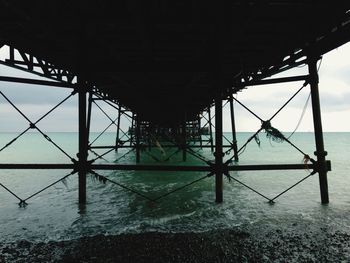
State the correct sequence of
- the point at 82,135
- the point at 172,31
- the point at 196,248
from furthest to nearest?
the point at 82,135, the point at 172,31, the point at 196,248

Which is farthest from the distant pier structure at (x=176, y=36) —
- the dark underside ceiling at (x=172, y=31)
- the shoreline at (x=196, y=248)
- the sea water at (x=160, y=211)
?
the shoreline at (x=196, y=248)

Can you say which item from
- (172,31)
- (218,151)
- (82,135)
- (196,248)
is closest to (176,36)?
(172,31)

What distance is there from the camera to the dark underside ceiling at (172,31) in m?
3.43

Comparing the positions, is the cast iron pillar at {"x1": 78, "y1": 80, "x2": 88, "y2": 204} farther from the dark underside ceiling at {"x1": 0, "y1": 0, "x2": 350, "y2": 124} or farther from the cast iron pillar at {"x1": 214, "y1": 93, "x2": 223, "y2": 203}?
the cast iron pillar at {"x1": 214, "y1": 93, "x2": 223, "y2": 203}

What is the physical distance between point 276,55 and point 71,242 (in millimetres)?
5420

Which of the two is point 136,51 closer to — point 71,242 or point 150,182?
point 71,242

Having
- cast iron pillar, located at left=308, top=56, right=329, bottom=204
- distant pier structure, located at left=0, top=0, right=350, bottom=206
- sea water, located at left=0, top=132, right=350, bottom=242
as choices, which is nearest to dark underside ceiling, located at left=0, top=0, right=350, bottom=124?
distant pier structure, located at left=0, top=0, right=350, bottom=206

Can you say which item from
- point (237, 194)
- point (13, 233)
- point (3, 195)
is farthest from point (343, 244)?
point (3, 195)

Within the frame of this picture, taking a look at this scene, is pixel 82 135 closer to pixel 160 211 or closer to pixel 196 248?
pixel 160 211

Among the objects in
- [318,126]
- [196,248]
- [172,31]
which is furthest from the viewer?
[318,126]

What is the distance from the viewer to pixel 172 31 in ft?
14.1

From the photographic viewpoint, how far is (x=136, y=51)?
530 cm

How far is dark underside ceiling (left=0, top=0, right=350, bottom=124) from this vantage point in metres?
3.43

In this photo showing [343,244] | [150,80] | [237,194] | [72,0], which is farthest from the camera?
[150,80]
